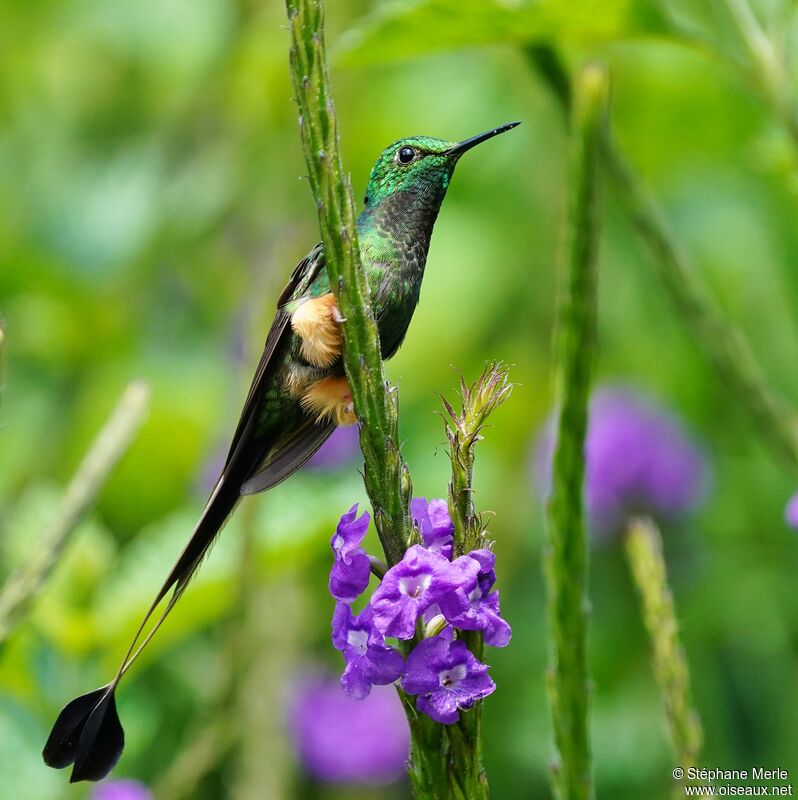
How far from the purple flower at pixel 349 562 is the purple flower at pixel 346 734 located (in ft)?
8.13

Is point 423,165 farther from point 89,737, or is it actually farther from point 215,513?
point 89,737

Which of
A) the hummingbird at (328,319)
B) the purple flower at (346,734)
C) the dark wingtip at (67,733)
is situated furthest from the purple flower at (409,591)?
the purple flower at (346,734)

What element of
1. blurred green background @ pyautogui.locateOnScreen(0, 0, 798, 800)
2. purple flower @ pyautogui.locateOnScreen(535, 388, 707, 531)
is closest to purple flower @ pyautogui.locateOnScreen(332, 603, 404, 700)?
blurred green background @ pyautogui.locateOnScreen(0, 0, 798, 800)

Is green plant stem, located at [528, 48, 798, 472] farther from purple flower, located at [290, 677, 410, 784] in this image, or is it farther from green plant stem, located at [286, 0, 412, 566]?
purple flower, located at [290, 677, 410, 784]

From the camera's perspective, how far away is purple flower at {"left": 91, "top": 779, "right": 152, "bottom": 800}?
2062mm

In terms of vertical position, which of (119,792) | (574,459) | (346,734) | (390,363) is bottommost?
(346,734)

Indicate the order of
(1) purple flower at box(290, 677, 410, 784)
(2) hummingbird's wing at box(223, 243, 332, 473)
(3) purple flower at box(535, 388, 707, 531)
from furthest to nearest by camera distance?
(3) purple flower at box(535, 388, 707, 531)
(1) purple flower at box(290, 677, 410, 784)
(2) hummingbird's wing at box(223, 243, 332, 473)

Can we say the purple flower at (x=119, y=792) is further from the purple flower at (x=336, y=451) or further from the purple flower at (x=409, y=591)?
the purple flower at (x=336, y=451)

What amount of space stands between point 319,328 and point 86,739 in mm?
691

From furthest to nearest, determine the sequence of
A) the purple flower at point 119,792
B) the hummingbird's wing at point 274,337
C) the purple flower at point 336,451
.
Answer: the purple flower at point 336,451 → the purple flower at point 119,792 → the hummingbird's wing at point 274,337

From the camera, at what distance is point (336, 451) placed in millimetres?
3920

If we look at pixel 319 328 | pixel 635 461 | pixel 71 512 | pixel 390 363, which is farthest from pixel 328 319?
pixel 635 461

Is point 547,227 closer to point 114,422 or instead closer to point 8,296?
point 8,296

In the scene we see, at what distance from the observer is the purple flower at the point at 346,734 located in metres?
3.71
